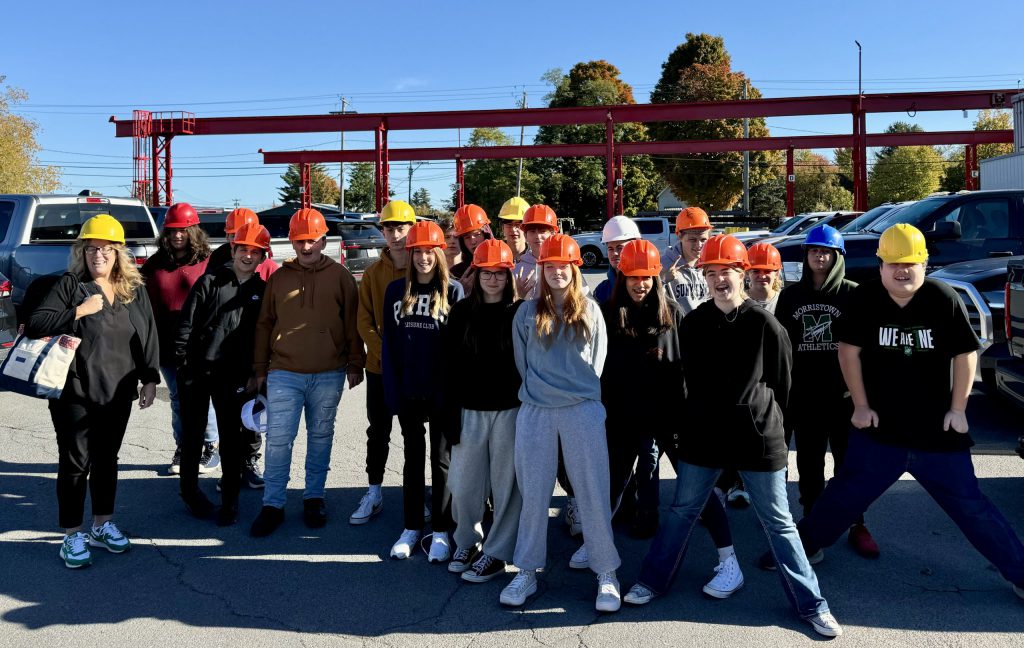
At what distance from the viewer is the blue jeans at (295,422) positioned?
488 cm

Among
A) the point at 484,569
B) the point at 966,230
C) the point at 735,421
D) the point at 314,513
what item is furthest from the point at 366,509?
the point at 966,230

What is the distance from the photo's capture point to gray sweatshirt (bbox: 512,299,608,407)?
3832 millimetres

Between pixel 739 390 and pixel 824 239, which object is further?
pixel 824 239

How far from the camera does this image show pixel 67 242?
9.41 m

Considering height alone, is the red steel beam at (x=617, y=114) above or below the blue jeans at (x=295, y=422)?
above

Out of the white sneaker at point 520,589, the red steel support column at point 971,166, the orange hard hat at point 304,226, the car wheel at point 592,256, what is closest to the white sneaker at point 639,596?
the white sneaker at point 520,589

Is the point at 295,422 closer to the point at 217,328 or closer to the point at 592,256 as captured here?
the point at 217,328

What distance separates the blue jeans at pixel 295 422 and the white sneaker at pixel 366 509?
251 millimetres

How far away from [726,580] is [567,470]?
3.12 feet

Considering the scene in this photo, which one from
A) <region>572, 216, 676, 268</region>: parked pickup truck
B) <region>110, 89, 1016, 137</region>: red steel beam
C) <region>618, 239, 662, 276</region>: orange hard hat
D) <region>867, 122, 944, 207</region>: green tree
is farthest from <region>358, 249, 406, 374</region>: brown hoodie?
<region>867, 122, 944, 207</region>: green tree

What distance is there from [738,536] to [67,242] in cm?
832

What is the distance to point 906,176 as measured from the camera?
55719 millimetres

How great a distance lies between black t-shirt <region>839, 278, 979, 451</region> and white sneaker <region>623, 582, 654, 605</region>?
1312 millimetres

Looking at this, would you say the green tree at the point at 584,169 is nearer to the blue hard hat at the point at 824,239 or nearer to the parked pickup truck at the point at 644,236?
the parked pickup truck at the point at 644,236
